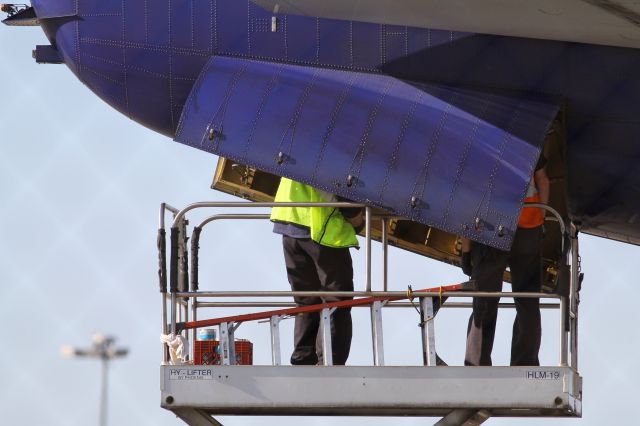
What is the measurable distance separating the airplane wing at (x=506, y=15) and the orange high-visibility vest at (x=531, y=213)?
4.84ft

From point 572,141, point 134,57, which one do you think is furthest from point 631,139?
point 134,57

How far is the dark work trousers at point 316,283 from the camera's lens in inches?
561

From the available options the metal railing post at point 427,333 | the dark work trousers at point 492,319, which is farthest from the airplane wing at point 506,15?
the metal railing post at point 427,333

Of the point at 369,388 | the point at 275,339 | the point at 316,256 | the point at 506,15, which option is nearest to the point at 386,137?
the point at 316,256

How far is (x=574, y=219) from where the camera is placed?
50.6ft

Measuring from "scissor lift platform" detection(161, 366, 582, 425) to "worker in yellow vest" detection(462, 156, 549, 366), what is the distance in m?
0.83

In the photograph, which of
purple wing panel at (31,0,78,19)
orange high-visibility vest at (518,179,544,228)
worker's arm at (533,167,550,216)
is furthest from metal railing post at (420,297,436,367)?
purple wing panel at (31,0,78,19)

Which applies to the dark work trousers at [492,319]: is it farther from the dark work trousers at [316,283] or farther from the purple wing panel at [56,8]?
the purple wing panel at [56,8]

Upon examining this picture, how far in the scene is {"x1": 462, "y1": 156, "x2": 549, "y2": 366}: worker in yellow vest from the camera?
14.3 meters

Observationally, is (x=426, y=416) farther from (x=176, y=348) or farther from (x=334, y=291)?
(x=176, y=348)

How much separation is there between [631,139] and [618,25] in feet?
5.72

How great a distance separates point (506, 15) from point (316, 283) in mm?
3202

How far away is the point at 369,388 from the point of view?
13.4 metres

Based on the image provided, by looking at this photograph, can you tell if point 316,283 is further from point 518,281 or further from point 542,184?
point 542,184
